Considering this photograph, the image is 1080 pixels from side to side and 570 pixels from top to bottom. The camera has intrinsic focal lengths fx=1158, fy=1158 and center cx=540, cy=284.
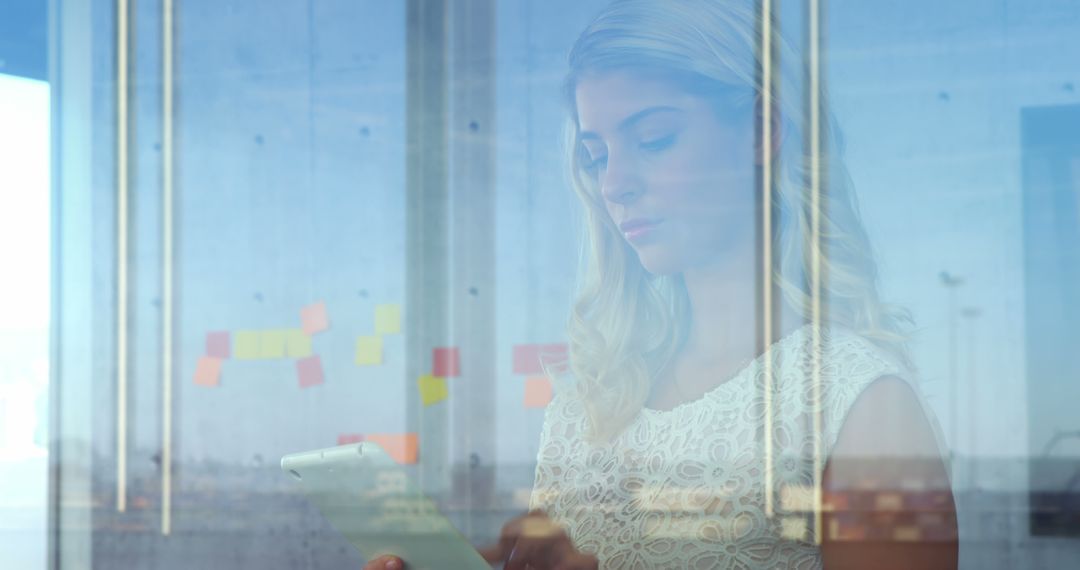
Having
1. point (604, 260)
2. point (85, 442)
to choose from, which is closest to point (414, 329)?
point (604, 260)

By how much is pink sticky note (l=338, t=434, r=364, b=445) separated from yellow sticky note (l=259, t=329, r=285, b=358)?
0.17 metres

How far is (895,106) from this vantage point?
5.51ft

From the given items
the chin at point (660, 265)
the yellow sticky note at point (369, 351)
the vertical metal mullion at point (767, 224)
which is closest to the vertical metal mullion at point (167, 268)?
the yellow sticky note at point (369, 351)

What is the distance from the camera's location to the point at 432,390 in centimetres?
184

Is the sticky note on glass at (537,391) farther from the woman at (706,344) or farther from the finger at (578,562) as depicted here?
the finger at (578,562)

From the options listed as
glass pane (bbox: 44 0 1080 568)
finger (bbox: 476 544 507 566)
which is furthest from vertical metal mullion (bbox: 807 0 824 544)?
finger (bbox: 476 544 507 566)

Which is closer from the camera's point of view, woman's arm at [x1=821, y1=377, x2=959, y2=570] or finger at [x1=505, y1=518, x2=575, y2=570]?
woman's arm at [x1=821, y1=377, x2=959, y2=570]

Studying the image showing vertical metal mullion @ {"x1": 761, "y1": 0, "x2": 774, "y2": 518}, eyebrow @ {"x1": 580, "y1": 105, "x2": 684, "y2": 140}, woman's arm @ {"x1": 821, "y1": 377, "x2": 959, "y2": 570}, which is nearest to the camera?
woman's arm @ {"x1": 821, "y1": 377, "x2": 959, "y2": 570}

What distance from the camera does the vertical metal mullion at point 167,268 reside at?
1.96m

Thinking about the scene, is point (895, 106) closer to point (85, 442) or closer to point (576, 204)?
point (576, 204)

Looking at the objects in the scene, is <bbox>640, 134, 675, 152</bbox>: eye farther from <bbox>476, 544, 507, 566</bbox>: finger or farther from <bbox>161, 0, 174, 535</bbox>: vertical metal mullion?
<bbox>161, 0, 174, 535</bbox>: vertical metal mullion

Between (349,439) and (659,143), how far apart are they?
2.26 feet

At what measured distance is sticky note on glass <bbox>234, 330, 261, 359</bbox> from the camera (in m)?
1.94

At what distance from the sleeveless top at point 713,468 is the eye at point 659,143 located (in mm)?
353
